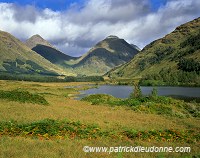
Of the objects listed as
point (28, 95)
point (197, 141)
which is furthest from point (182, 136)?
point (28, 95)

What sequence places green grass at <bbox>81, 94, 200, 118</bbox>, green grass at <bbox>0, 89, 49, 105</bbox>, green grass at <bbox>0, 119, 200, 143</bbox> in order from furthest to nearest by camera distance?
A: green grass at <bbox>81, 94, 200, 118</bbox>
green grass at <bbox>0, 89, 49, 105</bbox>
green grass at <bbox>0, 119, 200, 143</bbox>

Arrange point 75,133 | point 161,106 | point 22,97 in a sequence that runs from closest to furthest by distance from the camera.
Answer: point 75,133 → point 22,97 → point 161,106

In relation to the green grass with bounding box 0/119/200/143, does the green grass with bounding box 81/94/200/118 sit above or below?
below

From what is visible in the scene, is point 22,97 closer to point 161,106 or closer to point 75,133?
point 161,106

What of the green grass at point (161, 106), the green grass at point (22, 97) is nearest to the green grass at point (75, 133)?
the green grass at point (161, 106)

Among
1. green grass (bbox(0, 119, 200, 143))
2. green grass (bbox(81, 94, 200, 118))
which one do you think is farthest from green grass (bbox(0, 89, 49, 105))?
green grass (bbox(0, 119, 200, 143))

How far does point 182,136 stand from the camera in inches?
835

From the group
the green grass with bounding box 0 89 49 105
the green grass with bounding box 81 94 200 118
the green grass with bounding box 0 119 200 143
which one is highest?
the green grass with bounding box 0 89 49 105

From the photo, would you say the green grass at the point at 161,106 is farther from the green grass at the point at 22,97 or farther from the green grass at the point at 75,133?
the green grass at the point at 75,133

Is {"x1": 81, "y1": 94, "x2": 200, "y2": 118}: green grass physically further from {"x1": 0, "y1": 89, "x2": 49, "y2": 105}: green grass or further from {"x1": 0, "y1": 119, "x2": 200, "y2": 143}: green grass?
{"x1": 0, "y1": 119, "x2": 200, "y2": 143}: green grass

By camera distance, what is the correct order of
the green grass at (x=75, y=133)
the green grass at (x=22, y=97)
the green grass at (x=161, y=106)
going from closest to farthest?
the green grass at (x=75, y=133), the green grass at (x=22, y=97), the green grass at (x=161, y=106)

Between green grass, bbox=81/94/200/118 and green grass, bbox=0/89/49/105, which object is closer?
green grass, bbox=0/89/49/105

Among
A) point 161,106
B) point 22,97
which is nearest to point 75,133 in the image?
point 22,97

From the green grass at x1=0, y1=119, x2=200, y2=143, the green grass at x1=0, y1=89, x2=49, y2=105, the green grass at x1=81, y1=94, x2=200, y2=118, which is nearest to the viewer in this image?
the green grass at x1=0, y1=119, x2=200, y2=143
